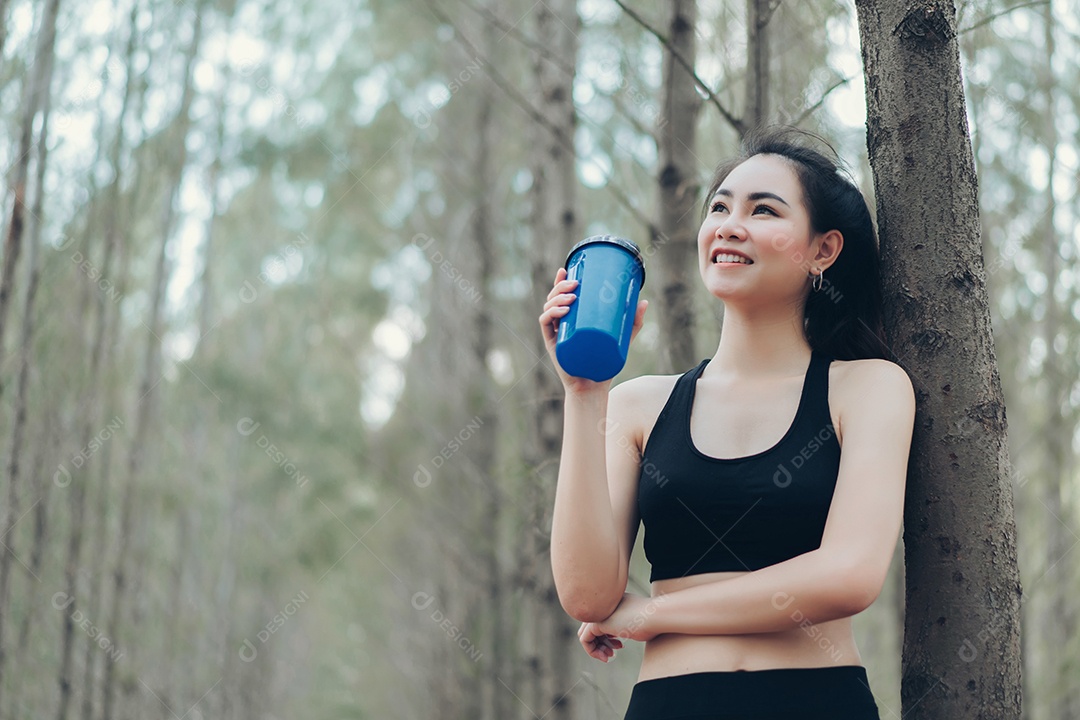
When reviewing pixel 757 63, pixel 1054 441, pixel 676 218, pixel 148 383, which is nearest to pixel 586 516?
pixel 757 63

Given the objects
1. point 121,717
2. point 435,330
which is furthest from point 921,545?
point 435,330

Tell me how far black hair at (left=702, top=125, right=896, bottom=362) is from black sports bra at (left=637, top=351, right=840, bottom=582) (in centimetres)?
19

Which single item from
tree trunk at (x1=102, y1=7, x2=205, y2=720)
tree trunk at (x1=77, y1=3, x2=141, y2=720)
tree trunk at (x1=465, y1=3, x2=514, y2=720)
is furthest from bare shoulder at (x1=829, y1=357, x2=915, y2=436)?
tree trunk at (x1=465, y1=3, x2=514, y2=720)

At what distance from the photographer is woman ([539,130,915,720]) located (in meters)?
1.85

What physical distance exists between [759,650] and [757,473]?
1.01 feet

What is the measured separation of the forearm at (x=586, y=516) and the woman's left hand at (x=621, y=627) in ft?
0.11

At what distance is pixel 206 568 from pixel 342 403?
3.06m

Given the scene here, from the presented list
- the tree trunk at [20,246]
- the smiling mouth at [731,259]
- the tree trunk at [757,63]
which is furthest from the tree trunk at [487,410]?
the smiling mouth at [731,259]

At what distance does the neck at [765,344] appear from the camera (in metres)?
2.20

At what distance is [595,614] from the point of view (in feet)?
6.80

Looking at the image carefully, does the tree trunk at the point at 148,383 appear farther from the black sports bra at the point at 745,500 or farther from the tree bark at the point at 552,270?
the black sports bra at the point at 745,500

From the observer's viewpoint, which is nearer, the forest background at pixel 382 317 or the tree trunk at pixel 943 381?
the tree trunk at pixel 943 381

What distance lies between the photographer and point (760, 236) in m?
2.15

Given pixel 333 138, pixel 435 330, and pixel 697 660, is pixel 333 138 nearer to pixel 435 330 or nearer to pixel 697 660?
pixel 435 330
